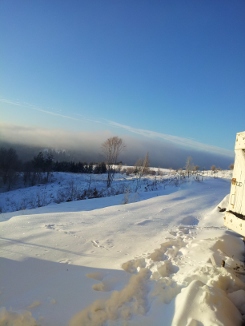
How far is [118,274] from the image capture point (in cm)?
303

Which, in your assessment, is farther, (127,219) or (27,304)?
(127,219)

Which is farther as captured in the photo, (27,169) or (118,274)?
(27,169)

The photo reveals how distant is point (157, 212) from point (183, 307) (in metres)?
4.74

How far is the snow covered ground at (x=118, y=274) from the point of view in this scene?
7.21ft

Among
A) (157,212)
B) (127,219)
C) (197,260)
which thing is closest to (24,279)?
(197,260)

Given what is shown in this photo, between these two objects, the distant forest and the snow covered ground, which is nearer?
the snow covered ground

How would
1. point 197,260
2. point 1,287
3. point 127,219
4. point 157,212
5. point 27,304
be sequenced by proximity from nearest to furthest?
point 27,304 < point 1,287 < point 197,260 < point 127,219 < point 157,212

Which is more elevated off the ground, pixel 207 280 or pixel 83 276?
pixel 207 280

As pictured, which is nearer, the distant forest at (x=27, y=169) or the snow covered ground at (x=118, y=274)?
the snow covered ground at (x=118, y=274)

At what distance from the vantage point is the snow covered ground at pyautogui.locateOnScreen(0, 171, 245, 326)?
2.20 meters

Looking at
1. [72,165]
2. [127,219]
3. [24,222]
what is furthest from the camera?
[72,165]

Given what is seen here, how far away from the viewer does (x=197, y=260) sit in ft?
11.3

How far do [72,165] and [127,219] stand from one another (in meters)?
54.7

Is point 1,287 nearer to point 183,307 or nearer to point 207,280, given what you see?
point 183,307
